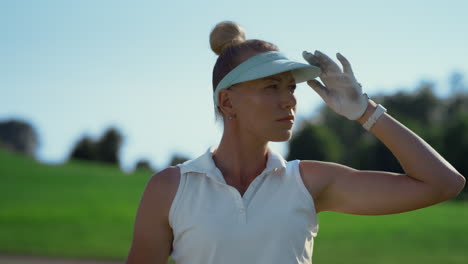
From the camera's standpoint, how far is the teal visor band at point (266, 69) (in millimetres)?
2738

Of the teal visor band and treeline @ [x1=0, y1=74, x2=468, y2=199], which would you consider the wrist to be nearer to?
the teal visor band

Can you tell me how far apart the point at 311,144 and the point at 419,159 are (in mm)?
51279

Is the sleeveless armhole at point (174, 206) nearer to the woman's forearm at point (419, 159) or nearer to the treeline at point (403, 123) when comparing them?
the woman's forearm at point (419, 159)

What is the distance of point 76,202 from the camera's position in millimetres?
23562

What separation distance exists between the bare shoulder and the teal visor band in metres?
0.38

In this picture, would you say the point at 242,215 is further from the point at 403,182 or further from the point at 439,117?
the point at 439,117

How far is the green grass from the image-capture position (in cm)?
1484

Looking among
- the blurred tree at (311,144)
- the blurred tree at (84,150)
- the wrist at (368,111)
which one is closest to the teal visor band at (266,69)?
the wrist at (368,111)

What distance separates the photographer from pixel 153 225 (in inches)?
109

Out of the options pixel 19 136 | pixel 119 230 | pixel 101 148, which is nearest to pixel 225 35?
pixel 119 230

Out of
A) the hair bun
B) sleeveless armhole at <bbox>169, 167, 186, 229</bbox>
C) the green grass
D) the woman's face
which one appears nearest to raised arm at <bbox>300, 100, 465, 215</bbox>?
the woman's face

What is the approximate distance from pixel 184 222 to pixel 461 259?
42.5ft

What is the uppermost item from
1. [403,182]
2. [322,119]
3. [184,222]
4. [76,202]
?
[403,182]

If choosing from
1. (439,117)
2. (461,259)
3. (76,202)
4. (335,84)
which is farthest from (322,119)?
(335,84)
